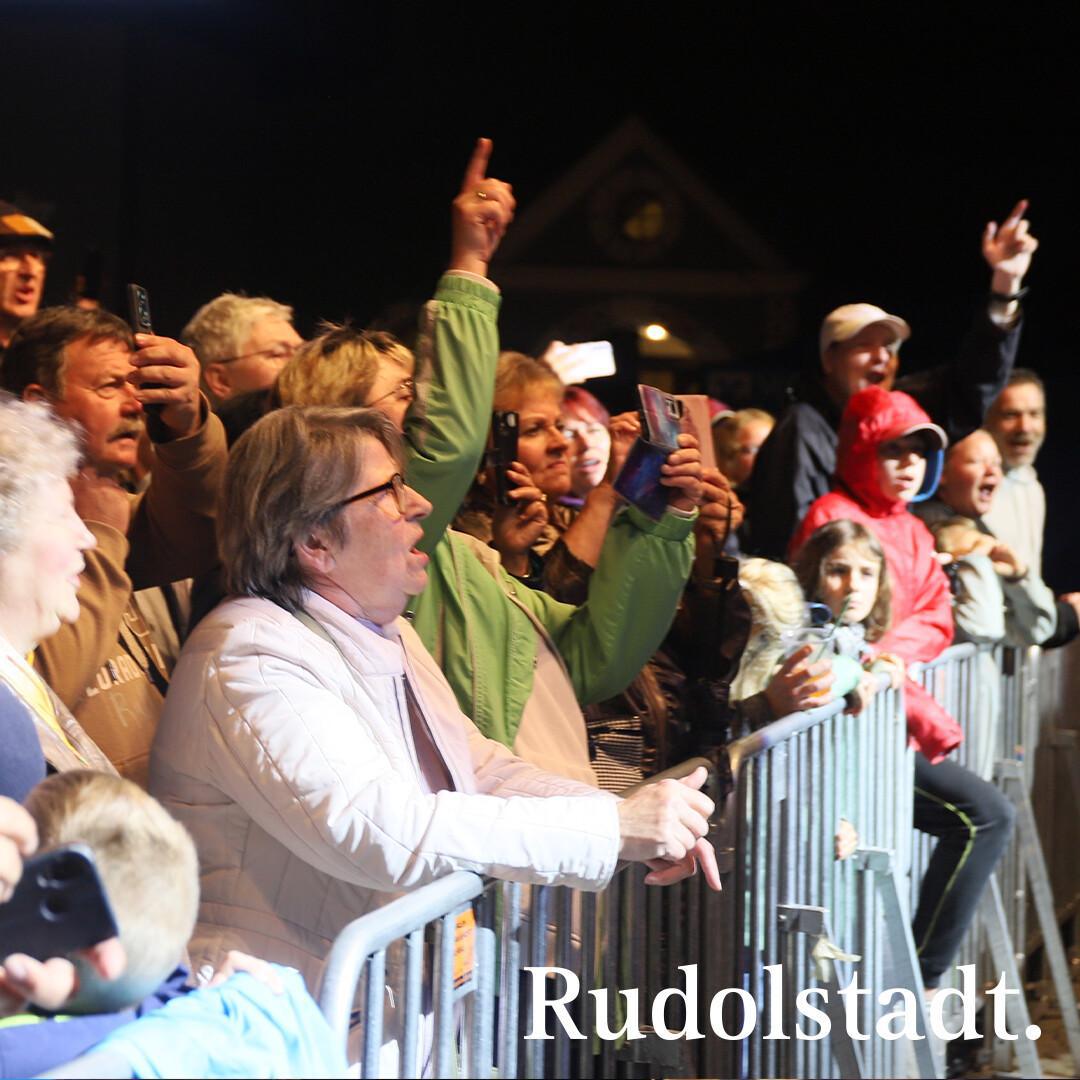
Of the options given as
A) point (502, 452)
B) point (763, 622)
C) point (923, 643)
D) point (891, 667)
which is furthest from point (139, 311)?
point (923, 643)

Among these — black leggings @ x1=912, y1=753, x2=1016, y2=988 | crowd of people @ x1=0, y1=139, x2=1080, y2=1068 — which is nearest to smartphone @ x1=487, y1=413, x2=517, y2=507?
crowd of people @ x1=0, y1=139, x2=1080, y2=1068

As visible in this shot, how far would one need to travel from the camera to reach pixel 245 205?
4.86m

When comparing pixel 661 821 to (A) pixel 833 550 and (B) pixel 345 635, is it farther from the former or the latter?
(A) pixel 833 550

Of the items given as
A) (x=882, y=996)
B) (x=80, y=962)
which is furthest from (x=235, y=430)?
(x=882, y=996)

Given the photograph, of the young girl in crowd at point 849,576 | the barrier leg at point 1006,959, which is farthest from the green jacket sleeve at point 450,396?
the barrier leg at point 1006,959

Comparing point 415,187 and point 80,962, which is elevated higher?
point 415,187

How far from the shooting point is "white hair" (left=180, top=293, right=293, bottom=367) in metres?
3.48

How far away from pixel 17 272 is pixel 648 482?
158cm

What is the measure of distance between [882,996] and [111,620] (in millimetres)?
2191

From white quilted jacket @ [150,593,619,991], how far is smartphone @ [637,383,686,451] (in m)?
0.96

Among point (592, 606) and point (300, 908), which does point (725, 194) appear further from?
point (300, 908)

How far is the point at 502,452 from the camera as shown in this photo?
312 cm

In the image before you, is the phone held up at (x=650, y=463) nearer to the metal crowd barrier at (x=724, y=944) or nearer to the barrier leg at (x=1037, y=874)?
the metal crowd barrier at (x=724, y=944)

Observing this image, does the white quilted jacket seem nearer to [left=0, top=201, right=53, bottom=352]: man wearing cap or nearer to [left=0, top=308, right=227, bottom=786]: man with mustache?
[left=0, top=308, right=227, bottom=786]: man with mustache
